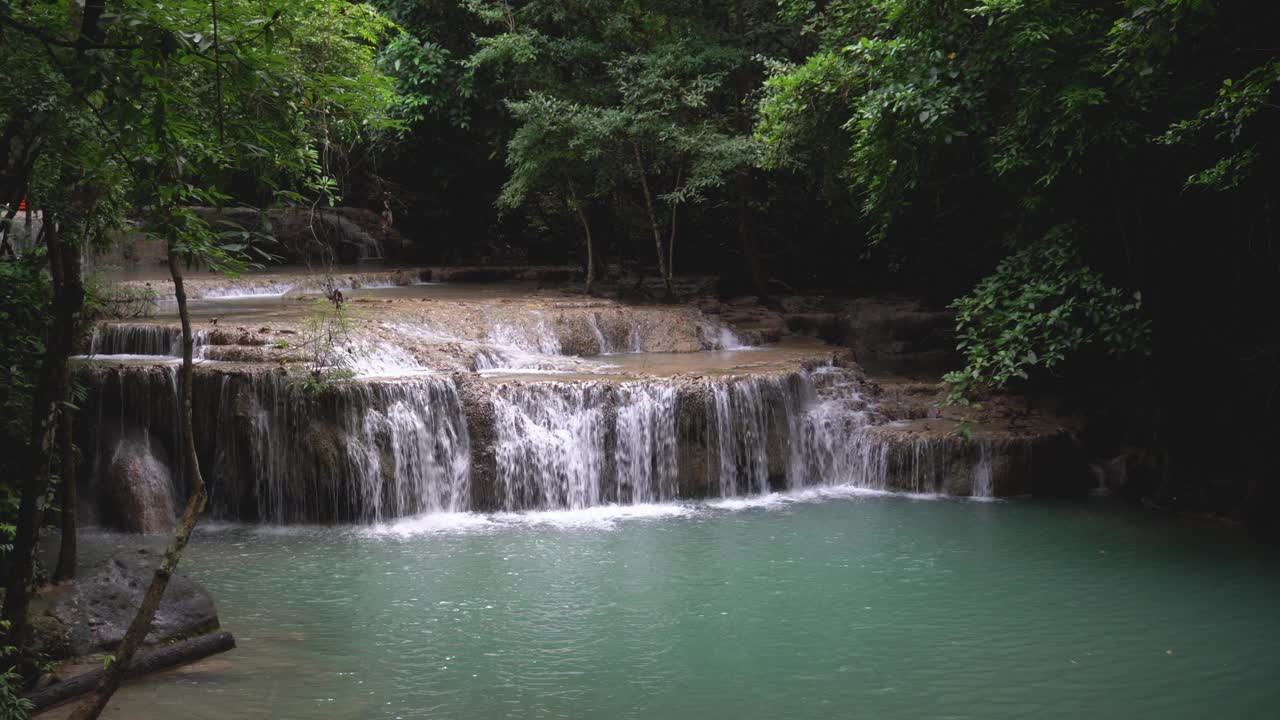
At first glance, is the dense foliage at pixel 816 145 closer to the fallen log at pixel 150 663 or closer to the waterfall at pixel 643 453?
the fallen log at pixel 150 663

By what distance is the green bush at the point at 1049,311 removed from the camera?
9.48m

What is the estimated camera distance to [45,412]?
5340mm

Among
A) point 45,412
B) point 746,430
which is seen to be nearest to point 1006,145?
point 746,430

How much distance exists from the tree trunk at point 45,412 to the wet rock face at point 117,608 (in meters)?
1.47

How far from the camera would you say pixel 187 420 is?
513 centimetres

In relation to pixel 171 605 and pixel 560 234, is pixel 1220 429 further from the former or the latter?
pixel 560 234

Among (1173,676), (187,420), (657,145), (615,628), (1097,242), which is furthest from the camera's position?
(657,145)

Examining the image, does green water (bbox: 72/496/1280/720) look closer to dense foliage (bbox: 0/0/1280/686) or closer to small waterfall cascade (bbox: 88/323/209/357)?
dense foliage (bbox: 0/0/1280/686)

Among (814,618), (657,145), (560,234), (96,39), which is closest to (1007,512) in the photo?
(814,618)

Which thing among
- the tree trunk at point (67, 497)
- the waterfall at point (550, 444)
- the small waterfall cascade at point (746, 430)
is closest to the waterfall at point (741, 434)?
the small waterfall cascade at point (746, 430)

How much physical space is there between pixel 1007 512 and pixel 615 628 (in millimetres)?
5322

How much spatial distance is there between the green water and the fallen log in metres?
0.12

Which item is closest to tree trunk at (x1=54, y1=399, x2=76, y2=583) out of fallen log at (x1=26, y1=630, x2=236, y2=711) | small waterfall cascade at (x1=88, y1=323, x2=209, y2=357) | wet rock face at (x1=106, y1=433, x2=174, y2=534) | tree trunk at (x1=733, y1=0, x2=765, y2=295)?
fallen log at (x1=26, y1=630, x2=236, y2=711)

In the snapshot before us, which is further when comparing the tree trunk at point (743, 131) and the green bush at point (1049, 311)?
the tree trunk at point (743, 131)
